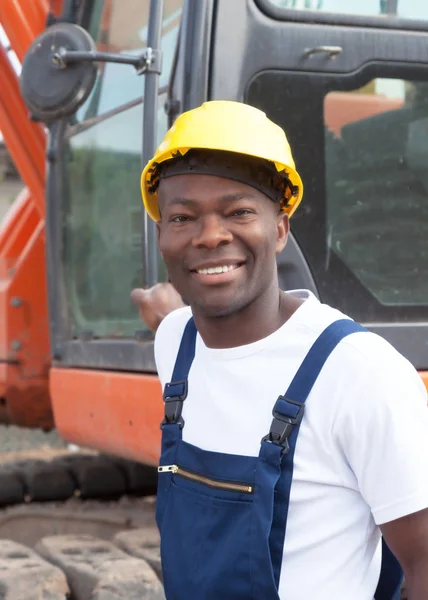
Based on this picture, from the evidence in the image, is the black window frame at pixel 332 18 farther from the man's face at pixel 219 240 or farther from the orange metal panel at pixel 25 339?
the orange metal panel at pixel 25 339

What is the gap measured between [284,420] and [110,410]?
2088 millimetres

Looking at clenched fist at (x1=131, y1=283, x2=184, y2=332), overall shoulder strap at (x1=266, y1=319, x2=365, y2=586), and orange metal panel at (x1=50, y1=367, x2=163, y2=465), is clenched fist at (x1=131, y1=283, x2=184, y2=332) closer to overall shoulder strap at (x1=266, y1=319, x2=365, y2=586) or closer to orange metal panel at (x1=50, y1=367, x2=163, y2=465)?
orange metal panel at (x1=50, y1=367, x2=163, y2=465)

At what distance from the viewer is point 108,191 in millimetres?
3760

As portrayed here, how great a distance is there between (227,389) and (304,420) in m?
0.17

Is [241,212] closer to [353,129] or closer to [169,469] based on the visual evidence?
[169,469]

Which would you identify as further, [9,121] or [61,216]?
[9,121]

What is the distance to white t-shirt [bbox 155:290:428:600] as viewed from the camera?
1.41 m

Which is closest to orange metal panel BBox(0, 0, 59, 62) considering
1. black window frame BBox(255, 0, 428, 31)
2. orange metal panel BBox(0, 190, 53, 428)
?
orange metal panel BBox(0, 190, 53, 428)

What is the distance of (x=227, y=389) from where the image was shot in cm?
159

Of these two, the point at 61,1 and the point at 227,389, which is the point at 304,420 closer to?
the point at 227,389

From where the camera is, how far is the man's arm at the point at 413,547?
141 centimetres

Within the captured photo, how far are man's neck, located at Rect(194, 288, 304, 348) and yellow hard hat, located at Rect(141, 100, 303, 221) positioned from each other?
22cm

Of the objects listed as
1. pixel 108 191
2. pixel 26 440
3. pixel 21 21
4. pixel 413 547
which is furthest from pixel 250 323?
pixel 26 440

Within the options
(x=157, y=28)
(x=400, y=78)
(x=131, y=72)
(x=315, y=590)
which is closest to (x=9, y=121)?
(x=131, y=72)
